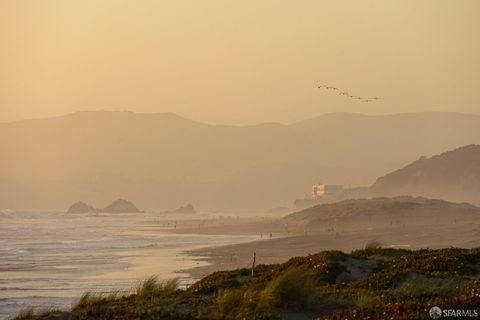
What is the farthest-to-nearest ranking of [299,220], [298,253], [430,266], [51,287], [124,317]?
[299,220], [298,253], [51,287], [430,266], [124,317]

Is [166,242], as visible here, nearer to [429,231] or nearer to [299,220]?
[429,231]

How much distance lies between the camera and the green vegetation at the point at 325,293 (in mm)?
19953

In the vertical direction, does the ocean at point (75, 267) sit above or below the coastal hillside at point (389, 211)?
below

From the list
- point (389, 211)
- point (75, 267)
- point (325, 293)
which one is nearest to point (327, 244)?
point (75, 267)

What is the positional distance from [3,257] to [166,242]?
26.6 meters

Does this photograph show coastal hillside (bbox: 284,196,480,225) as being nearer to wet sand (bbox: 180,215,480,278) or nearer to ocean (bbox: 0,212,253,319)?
wet sand (bbox: 180,215,480,278)

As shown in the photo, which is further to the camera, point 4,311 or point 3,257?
point 3,257

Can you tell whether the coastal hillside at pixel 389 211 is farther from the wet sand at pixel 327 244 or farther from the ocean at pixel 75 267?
the ocean at pixel 75 267

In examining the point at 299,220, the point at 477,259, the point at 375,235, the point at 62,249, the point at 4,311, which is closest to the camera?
the point at 477,259

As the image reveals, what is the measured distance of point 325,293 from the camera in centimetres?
2548

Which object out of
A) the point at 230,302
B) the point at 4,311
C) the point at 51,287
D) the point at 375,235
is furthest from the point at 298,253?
the point at 230,302

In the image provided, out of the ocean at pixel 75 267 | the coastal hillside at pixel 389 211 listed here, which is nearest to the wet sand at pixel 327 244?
the ocean at pixel 75 267

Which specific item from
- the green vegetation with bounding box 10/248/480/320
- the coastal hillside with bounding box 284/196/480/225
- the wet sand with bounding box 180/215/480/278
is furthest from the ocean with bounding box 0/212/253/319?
the coastal hillside with bounding box 284/196/480/225

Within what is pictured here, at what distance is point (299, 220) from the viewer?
159 metres
